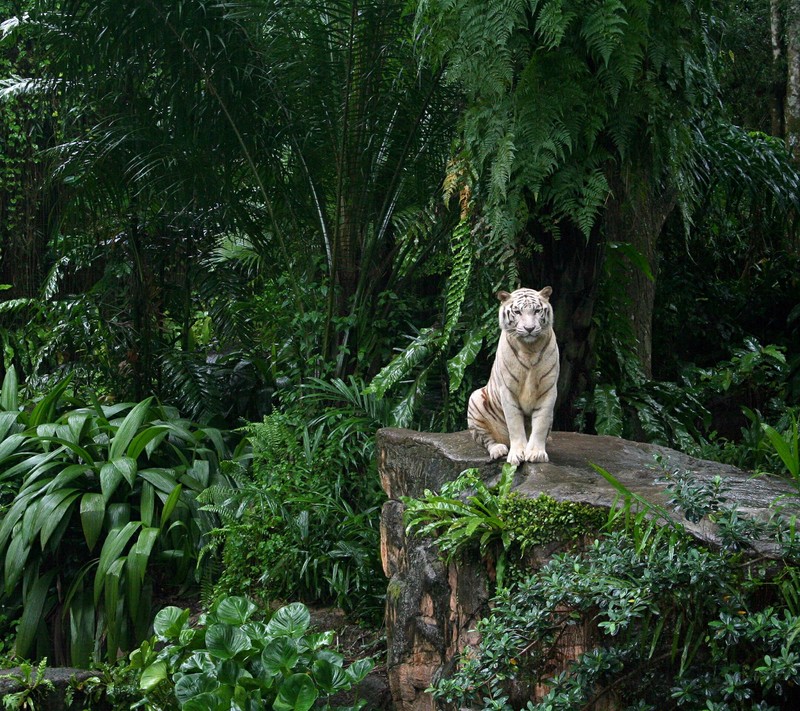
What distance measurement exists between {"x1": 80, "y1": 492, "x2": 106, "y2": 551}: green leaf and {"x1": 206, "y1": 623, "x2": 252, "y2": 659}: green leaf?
2103 millimetres

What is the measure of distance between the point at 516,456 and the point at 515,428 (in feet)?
0.45

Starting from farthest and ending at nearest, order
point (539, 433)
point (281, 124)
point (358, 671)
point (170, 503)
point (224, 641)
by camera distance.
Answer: point (281, 124) → point (170, 503) → point (539, 433) → point (358, 671) → point (224, 641)

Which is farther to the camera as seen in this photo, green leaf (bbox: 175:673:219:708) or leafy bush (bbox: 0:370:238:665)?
leafy bush (bbox: 0:370:238:665)

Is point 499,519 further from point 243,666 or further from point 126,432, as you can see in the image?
point 126,432

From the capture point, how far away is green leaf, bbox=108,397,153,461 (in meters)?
6.19

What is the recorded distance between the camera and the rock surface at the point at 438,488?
3876 millimetres

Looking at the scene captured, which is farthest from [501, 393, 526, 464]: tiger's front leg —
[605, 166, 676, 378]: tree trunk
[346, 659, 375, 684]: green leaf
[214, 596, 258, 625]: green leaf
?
[605, 166, 676, 378]: tree trunk

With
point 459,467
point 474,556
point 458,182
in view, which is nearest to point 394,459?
point 459,467

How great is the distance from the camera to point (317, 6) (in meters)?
6.28

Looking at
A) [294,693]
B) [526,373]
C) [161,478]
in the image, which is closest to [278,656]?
[294,693]

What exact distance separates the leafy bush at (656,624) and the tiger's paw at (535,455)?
726mm

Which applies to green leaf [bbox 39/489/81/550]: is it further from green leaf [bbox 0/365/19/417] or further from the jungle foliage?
green leaf [bbox 0/365/19/417]

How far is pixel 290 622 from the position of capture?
161 inches

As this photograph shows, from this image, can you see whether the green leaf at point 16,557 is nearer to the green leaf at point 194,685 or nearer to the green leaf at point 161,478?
the green leaf at point 161,478
